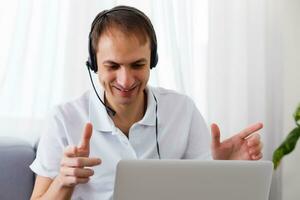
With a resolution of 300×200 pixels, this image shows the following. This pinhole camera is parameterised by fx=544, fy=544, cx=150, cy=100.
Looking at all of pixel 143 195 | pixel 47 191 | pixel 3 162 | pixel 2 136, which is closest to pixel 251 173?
pixel 143 195

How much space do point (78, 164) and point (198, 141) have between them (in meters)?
0.57

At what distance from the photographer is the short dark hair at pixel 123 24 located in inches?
59.2

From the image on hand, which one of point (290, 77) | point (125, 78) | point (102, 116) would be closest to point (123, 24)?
point (125, 78)

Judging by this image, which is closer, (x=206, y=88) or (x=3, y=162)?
(x=3, y=162)

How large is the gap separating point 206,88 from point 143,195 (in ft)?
4.04

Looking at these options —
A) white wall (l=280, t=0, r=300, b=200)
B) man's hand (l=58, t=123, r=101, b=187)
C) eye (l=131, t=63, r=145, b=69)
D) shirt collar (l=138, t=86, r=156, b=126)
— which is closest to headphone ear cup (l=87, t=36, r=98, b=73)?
eye (l=131, t=63, r=145, b=69)

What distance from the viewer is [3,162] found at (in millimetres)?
1605

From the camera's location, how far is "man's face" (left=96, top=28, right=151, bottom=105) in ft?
4.84

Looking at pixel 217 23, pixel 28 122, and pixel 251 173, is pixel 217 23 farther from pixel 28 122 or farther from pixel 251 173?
pixel 251 173

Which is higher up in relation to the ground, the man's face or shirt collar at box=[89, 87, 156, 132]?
the man's face

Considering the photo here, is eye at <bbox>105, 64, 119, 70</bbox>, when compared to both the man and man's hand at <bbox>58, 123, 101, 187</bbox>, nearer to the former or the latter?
the man

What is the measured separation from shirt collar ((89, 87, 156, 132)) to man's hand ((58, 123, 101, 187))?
0.32 metres

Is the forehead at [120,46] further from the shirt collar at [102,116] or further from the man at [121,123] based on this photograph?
the shirt collar at [102,116]

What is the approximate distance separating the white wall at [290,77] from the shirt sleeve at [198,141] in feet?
2.05
